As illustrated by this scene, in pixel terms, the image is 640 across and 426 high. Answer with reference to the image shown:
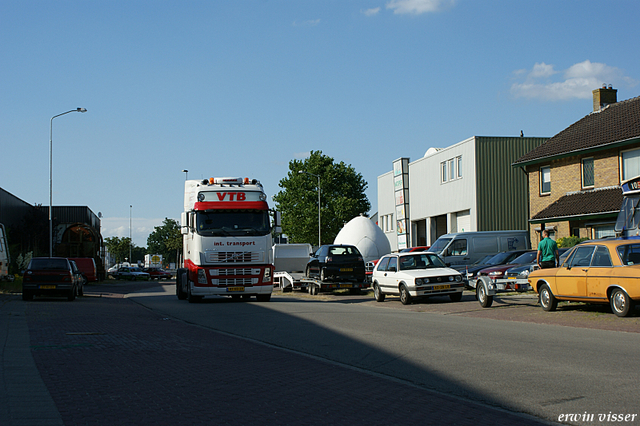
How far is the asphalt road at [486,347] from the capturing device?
6578mm

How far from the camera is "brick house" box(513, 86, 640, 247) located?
2845cm

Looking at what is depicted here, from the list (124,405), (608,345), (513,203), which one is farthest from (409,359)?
(513,203)

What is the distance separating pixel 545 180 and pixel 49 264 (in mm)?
23701

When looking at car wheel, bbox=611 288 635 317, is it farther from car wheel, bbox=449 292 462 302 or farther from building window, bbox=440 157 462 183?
building window, bbox=440 157 462 183

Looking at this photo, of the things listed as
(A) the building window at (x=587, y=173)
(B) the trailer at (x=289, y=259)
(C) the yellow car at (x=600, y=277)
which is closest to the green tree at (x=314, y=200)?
(B) the trailer at (x=289, y=259)

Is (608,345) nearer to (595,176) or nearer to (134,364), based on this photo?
(134,364)

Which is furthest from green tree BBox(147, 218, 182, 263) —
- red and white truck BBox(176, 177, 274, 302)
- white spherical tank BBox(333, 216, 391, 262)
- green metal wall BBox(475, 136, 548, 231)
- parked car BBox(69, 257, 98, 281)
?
red and white truck BBox(176, 177, 274, 302)

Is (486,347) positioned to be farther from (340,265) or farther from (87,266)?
(87,266)

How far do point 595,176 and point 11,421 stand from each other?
29.2 metres

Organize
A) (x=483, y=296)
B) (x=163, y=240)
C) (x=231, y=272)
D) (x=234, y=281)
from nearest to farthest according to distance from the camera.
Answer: (x=483, y=296)
(x=231, y=272)
(x=234, y=281)
(x=163, y=240)

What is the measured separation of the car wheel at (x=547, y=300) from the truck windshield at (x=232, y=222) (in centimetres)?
925

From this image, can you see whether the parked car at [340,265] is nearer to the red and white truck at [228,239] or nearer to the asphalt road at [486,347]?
the red and white truck at [228,239]

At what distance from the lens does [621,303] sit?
1386 cm

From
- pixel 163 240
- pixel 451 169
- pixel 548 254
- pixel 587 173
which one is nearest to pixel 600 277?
pixel 548 254
